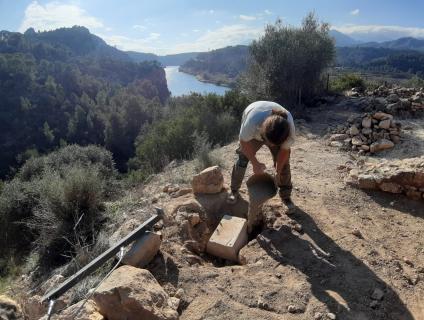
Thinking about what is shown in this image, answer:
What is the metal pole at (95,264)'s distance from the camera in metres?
2.69

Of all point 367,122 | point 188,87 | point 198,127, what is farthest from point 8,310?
point 188,87

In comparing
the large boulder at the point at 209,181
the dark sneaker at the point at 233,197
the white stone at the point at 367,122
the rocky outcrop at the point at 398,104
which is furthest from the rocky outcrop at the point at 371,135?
the large boulder at the point at 209,181

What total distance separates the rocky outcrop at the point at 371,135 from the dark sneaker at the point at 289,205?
3345mm

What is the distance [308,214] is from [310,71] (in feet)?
29.3

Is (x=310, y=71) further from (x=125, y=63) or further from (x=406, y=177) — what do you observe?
(x=125, y=63)

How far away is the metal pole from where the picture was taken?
106 inches

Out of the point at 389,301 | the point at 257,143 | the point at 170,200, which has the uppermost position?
the point at 257,143

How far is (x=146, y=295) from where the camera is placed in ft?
7.97

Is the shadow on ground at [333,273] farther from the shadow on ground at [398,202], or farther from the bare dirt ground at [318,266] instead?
the shadow on ground at [398,202]

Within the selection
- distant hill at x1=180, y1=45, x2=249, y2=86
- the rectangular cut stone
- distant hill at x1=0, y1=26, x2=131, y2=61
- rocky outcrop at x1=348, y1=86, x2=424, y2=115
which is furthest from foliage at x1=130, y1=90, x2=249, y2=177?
distant hill at x1=180, y1=45, x2=249, y2=86

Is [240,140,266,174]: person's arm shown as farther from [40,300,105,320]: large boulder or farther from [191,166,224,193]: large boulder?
[40,300,105,320]: large boulder

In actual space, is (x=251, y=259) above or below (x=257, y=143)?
below

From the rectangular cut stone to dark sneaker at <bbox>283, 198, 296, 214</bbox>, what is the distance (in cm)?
61

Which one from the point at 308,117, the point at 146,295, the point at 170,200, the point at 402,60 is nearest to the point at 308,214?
the point at 170,200
